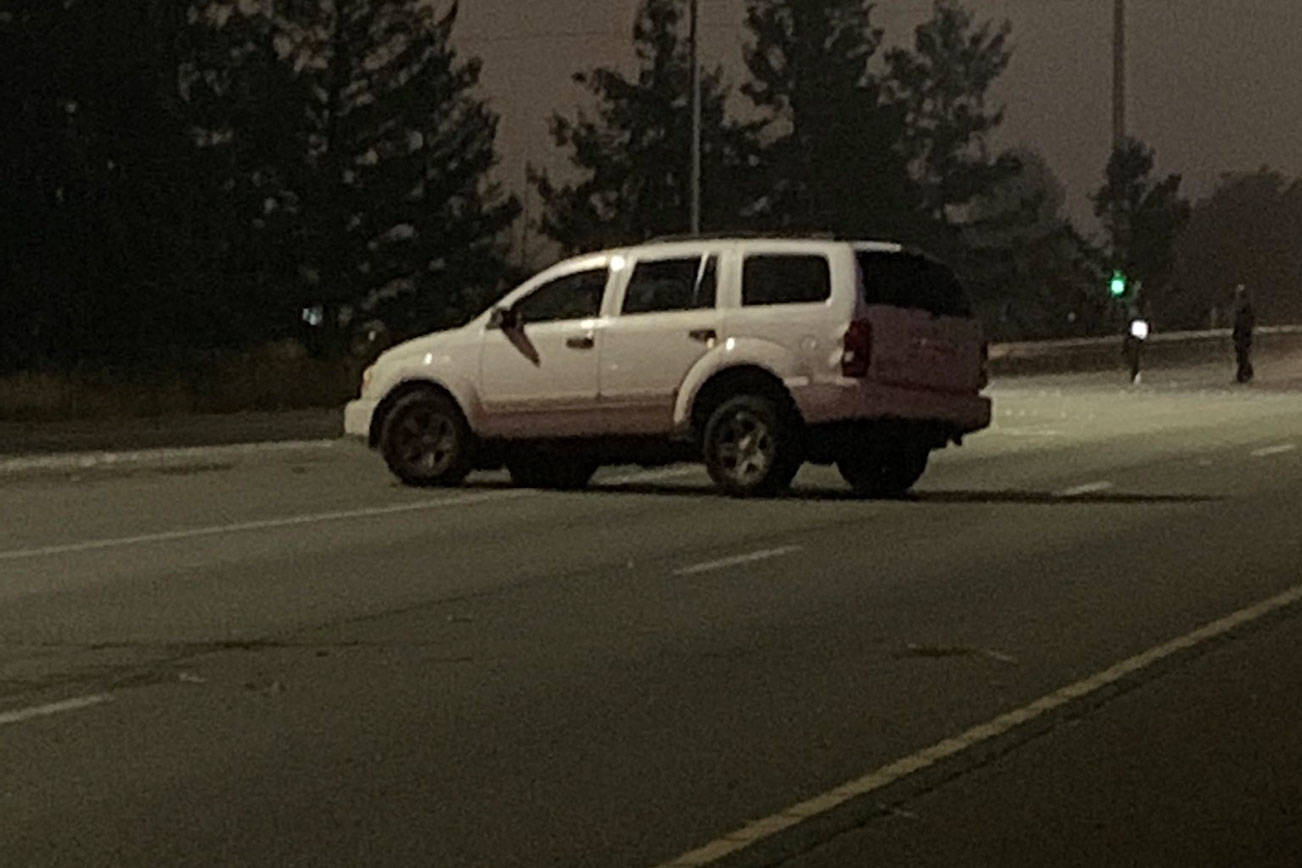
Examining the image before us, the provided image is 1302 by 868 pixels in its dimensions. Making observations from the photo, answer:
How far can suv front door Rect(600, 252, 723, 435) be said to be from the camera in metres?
22.1

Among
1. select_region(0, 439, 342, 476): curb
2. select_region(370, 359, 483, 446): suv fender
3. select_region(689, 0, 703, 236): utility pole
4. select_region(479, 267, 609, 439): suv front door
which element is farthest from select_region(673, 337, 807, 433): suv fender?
select_region(689, 0, 703, 236): utility pole

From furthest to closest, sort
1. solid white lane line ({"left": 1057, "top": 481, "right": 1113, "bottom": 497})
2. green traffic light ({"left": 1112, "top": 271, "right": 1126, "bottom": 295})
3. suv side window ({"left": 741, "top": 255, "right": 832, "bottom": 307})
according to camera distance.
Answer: green traffic light ({"left": 1112, "top": 271, "right": 1126, "bottom": 295}) → solid white lane line ({"left": 1057, "top": 481, "right": 1113, "bottom": 497}) → suv side window ({"left": 741, "top": 255, "right": 832, "bottom": 307})

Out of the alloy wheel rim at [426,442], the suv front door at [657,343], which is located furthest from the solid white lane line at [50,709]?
the alloy wheel rim at [426,442]

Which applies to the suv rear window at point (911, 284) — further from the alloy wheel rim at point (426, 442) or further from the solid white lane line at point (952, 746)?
the solid white lane line at point (952, 746)

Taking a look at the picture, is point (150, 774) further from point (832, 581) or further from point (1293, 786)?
point (832, 581)

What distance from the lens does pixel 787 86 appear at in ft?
305

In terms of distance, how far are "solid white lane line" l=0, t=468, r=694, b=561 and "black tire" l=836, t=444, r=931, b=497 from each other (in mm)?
2540

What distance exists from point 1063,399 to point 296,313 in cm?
3221

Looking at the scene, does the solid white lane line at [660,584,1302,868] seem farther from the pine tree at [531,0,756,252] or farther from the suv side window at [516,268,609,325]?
the pine tree at [531,0,756,252]

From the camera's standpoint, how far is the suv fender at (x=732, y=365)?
854 inches

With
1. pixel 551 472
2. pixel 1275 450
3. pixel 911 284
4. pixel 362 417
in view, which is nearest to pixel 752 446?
pixel 911 284

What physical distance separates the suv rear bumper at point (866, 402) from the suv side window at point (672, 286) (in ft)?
3.90

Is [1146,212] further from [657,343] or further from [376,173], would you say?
[657,343]

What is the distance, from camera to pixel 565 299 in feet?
75.2
